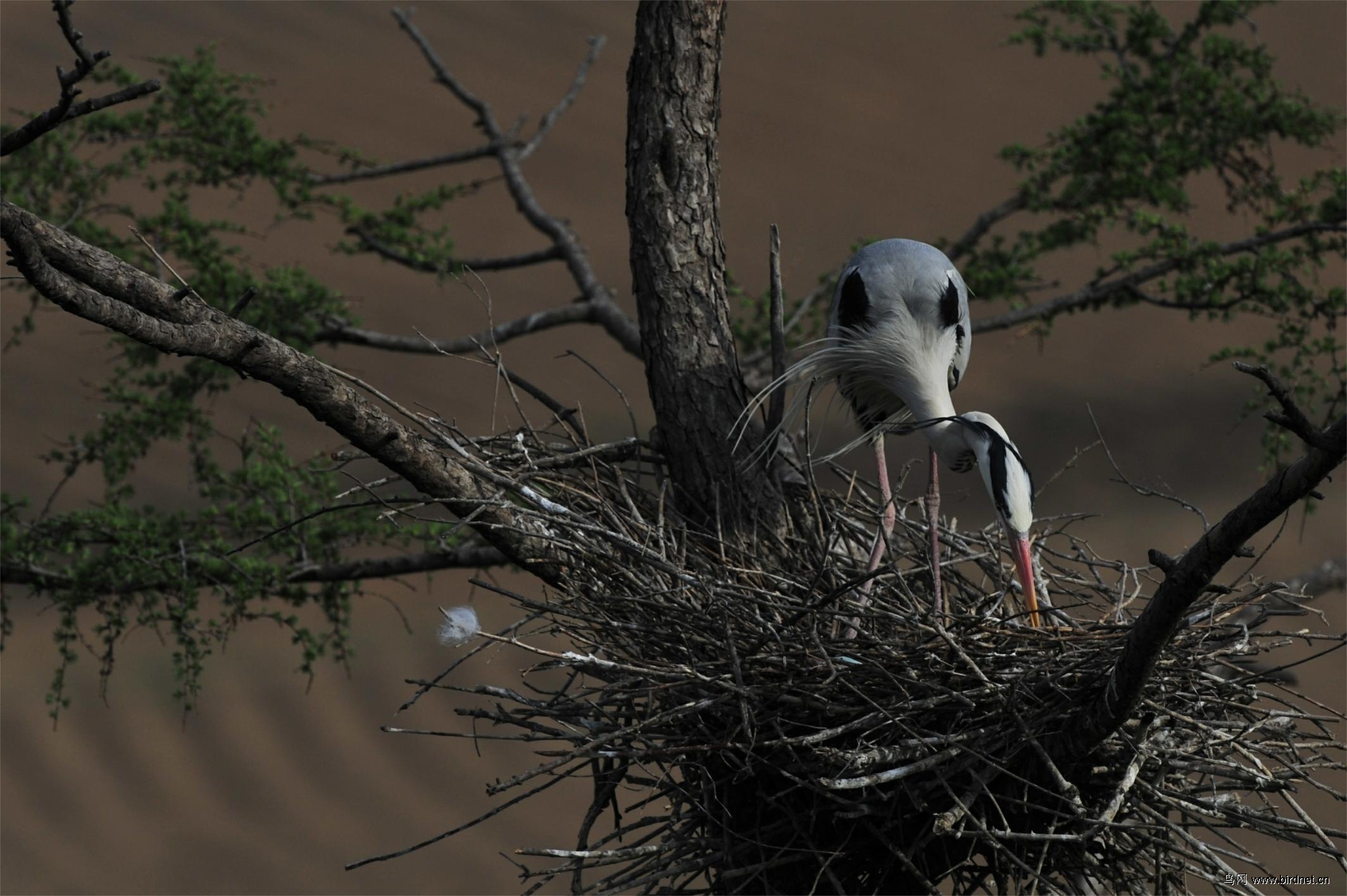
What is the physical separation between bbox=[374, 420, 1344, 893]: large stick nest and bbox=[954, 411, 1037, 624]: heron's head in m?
0.12

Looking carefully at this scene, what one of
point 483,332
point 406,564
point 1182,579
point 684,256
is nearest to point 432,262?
point 483,332

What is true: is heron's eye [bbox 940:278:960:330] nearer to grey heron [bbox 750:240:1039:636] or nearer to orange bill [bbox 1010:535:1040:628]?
grey heron [bbox 750:240:1039:636]

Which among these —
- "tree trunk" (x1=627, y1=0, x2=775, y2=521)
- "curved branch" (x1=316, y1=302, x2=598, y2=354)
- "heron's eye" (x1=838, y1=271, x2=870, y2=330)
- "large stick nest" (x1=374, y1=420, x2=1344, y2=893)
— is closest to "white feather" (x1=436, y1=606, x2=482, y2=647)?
"large stick nest" (x1=374, y1=420, x2=1344, y2=893)

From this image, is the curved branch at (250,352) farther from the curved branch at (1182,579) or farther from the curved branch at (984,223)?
the curved branch at (984,223)

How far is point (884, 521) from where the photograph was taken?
362 cm

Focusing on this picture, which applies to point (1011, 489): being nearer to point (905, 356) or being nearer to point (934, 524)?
point (934, 524)

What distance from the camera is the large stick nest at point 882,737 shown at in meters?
2.71

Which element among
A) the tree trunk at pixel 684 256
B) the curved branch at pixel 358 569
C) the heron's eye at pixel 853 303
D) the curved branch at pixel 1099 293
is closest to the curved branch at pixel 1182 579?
the tree trunk at pixel 684 256

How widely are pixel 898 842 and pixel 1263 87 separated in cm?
425

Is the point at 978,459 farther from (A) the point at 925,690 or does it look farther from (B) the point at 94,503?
(B) the point at 94,503

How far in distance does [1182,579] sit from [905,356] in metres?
1.85

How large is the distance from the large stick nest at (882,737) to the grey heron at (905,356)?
19.9 inches

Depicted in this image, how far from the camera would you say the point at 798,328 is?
19.2ft

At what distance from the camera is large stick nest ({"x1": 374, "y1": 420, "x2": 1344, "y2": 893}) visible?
8.89ft
